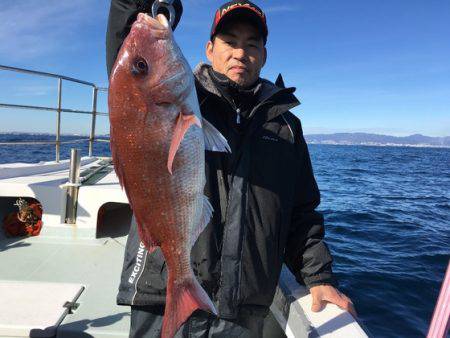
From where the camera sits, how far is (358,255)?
749 cm

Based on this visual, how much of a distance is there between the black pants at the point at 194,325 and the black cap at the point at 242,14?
66.0 inches

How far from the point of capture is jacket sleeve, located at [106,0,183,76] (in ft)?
6.23

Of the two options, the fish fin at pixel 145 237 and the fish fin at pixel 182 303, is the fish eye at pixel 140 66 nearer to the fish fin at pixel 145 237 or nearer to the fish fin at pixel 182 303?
the fish fin at pixel 145 237

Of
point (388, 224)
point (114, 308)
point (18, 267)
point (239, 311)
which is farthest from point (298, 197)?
point (388, 224)

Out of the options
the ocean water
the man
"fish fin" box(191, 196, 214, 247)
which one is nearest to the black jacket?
the man

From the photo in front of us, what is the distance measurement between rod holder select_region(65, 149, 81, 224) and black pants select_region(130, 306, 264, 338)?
2793mm

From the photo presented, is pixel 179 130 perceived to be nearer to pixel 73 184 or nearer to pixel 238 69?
pixel 238 69

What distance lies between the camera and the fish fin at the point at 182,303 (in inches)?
→ 62.7

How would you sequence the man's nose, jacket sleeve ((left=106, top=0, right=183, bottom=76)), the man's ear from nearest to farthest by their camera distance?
jacket sleeve ((left=106, top=0, right=183, bottom=76)) < the man's nose < the man's ear

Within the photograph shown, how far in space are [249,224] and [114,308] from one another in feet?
6.55

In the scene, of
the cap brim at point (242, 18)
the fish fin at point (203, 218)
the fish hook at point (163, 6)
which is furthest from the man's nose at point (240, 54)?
the fish fin at point (203, 218)

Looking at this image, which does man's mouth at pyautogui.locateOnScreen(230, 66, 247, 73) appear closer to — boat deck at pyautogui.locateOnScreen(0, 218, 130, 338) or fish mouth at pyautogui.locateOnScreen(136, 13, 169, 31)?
fish mouth at pyautogui.locateOnScreen(136, 13, 169, 31)

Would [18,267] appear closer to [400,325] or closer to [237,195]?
[237,195]

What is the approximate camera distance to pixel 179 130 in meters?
1.48
